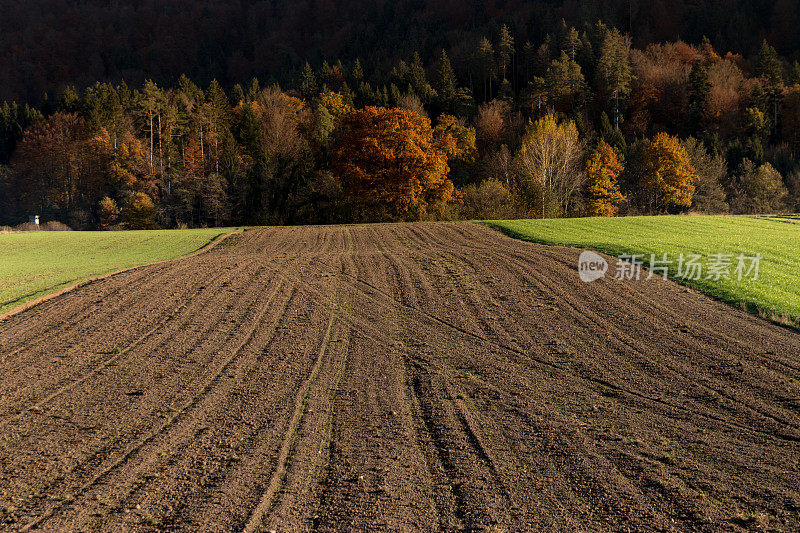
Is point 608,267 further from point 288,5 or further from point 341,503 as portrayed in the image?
point 288,5

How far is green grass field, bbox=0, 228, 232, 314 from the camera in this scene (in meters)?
19.0

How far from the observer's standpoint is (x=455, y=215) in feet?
160

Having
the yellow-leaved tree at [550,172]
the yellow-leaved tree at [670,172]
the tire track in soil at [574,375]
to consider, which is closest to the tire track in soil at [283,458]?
the tire track in soil at [574,375]

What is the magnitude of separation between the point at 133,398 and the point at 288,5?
163 metres

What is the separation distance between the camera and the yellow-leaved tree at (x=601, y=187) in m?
63.8

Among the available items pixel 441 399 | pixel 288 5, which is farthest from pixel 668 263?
pixel 288 5

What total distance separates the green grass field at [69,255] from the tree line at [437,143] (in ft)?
59.5

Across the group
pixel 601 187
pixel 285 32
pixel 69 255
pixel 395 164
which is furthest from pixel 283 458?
pixel 285 32

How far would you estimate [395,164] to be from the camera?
159 feet

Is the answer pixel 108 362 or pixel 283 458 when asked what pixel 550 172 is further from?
pixel 283 458

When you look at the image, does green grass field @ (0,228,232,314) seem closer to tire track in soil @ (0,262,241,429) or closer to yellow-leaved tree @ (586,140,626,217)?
tire track in soil @ (0,262,241,429)

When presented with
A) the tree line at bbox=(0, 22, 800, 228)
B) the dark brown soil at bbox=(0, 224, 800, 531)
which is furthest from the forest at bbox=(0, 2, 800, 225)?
the dark brown soil at bbox=(0, 224, 800, 531)

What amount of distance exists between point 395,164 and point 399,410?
40.8 metres

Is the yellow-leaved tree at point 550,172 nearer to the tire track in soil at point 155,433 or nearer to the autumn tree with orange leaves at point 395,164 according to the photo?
the autumn tree with orange leaves at point 395,164
